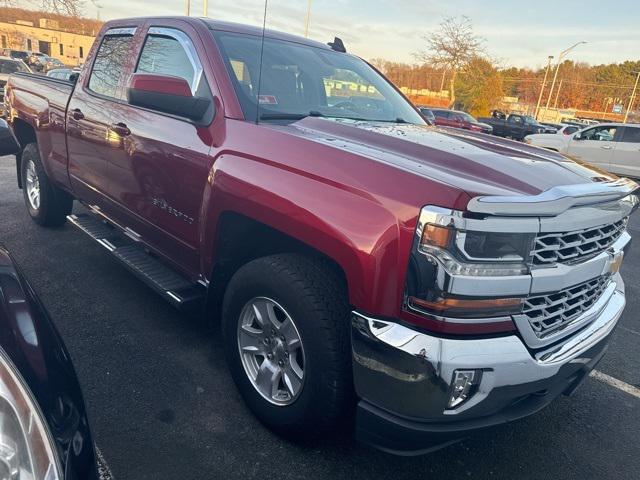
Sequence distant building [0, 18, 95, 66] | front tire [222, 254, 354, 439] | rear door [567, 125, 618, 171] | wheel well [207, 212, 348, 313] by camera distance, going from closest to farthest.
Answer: front tire [222, 254, 354, 439] < wheel well [207, 212, 348, 313] < rear door [567, 125, 618, 171] < distant building [0, 18, 95, 66]

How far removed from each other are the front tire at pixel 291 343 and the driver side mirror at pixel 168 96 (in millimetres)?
875

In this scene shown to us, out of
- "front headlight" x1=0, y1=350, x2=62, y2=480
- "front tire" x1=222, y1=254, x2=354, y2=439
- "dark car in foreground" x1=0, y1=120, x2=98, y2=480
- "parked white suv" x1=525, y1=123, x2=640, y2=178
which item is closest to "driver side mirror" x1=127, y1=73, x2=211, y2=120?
"front tire" x1=222, y1=254, x2=354, y2=439

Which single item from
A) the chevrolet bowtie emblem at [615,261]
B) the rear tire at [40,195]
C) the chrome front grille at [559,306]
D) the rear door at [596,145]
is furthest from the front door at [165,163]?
the rear door at [596,145]

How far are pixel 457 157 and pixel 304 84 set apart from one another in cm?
134

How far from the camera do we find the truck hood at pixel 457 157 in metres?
1.89

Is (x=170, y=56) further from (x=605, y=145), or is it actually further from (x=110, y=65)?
(x=605, y=145)

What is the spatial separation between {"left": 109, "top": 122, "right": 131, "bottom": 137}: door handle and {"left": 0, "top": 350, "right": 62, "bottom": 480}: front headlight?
2.33 metres

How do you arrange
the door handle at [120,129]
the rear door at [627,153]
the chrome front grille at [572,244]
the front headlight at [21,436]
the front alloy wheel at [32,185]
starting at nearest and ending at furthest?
the front headlight at [21,436] → the chrome front grille at [572,244] → the door handle at [120,129] → the front alloy wheel at [32,185] → the rear door at [627,153]

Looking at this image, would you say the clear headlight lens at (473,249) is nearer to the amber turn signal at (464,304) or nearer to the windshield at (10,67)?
the amber turn signal at (464,304)

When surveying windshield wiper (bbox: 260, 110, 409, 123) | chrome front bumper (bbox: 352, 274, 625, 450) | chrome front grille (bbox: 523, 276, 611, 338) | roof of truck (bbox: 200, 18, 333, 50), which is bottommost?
chrome front bumper (bbox: 352, 274, 625, 450)

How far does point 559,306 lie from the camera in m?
2.03

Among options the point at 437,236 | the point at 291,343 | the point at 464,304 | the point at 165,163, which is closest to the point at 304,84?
the point at 165,163

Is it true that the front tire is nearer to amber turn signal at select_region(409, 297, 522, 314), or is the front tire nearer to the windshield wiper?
amber turn signal at select_region(409, 297, 522, 314)

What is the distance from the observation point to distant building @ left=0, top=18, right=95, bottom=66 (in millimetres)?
61000
